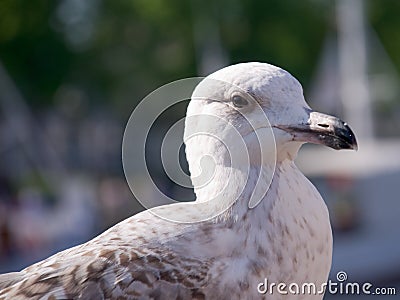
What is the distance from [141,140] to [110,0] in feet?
65.9

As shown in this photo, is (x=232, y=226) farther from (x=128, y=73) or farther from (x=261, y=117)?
(x=128, y=73)

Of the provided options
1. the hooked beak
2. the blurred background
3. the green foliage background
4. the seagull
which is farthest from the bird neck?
the green foliage background

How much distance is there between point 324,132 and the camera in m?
2.11

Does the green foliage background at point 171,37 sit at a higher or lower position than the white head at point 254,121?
higher

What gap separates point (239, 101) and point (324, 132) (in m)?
0.25

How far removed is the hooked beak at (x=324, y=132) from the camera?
6.91 feet

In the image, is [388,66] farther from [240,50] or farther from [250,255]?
[250,255]

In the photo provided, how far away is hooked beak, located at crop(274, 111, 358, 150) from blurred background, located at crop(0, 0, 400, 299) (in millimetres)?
7921

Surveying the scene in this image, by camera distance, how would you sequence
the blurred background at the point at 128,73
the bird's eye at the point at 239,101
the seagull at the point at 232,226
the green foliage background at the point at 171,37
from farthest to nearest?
the green foliage background at the point at 171,37 < the blurred background at the point at 128,73 < the bird's eye at the point at 239,101 < the seagull at the point at 232,226

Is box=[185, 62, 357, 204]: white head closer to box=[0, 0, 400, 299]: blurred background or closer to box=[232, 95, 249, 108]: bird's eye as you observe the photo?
box=[232, 95, 249, 108]: bird's eye

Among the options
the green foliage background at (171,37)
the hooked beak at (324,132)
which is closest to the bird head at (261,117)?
the hooked beak at (324,132)

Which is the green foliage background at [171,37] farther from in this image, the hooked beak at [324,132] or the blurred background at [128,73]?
the hooked beak at [324,132]

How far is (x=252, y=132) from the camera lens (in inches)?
85.9

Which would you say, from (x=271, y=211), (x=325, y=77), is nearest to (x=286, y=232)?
(x=271, y=211)
